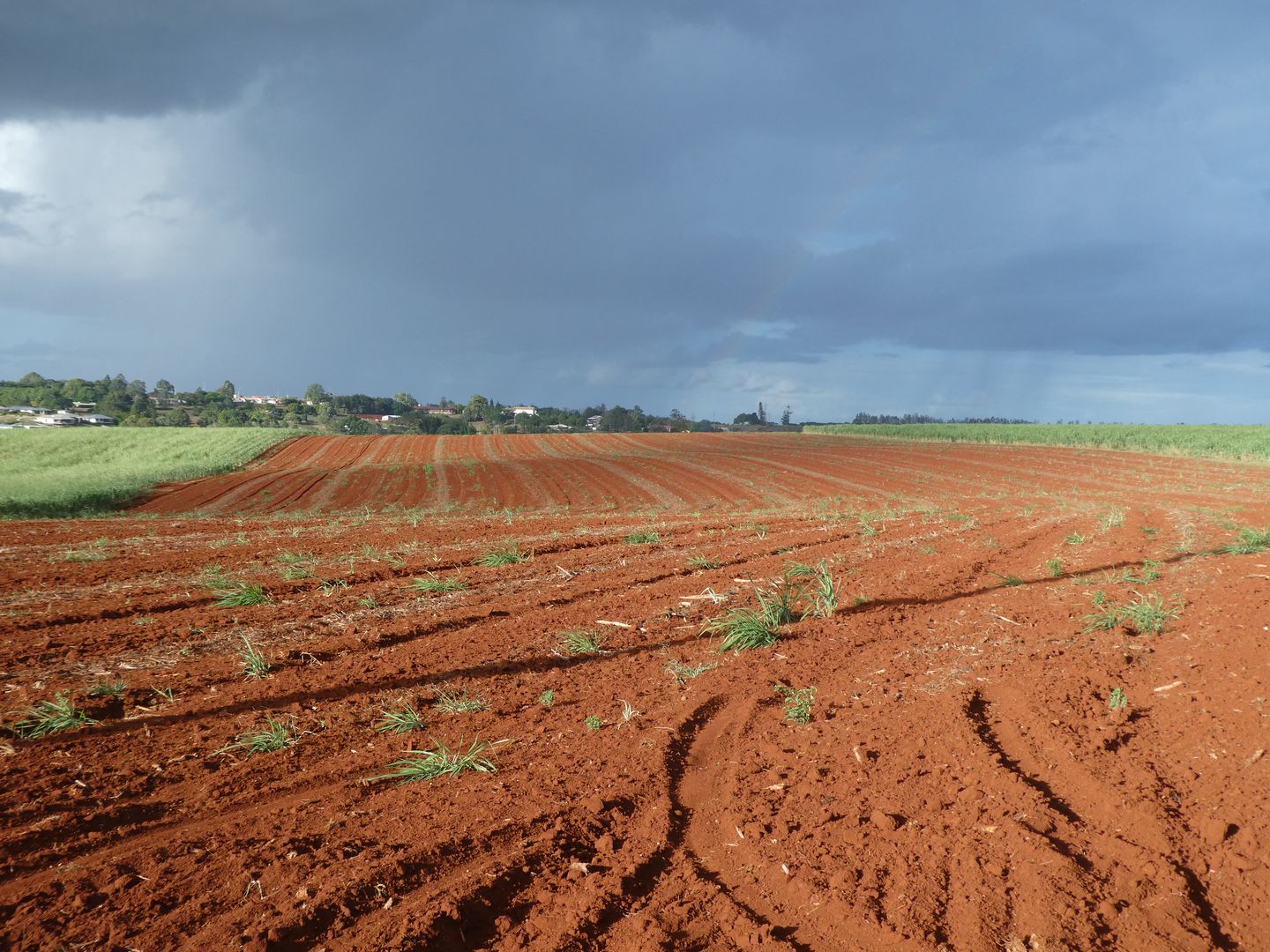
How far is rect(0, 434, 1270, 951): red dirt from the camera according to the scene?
2.97 m

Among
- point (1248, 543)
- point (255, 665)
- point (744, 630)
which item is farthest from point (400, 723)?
point (1248, 543)

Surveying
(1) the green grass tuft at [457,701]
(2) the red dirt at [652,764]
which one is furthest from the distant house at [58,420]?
(1) the green grass tuft at [457,701]

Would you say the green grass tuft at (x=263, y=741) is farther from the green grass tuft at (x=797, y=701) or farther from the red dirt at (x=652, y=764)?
the green grass tuft at (x=797, y=701)

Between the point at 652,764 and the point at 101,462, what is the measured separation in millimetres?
55793

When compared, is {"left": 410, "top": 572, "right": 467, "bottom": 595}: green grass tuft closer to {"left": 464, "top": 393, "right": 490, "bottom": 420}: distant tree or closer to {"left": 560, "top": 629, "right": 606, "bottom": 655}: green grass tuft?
{"left": 560, "top": 629, "right": 606, "bottom": 655}: green grass tuft

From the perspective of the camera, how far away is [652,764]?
4.32m

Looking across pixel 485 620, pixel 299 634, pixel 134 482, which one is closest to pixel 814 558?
pixel 485 620

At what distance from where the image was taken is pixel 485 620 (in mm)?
7270

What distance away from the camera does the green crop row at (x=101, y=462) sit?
25625 mm

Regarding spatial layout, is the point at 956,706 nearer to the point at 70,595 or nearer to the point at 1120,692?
the point at 1120,692

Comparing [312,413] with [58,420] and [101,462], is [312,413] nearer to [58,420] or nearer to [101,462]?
[58,420]

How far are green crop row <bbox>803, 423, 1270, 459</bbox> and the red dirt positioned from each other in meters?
41.0

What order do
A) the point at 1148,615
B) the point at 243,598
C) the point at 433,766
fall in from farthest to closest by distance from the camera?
the point at 243,598 → the point at 1148,615 → the point at 433,766

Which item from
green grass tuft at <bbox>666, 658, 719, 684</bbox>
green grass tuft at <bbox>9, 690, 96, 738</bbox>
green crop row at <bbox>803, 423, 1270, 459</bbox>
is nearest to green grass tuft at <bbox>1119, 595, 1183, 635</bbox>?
green grass tuft at <bbox>666, 658, 719, 684</bbox>
